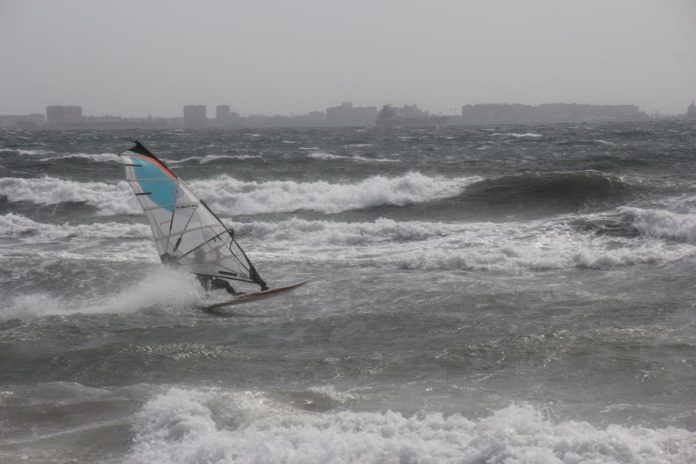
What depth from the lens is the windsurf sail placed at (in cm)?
1006

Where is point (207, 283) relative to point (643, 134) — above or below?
below

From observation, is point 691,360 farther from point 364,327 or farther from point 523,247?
point 523,247

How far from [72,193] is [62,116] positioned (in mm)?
104168

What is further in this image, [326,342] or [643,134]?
[643,134]

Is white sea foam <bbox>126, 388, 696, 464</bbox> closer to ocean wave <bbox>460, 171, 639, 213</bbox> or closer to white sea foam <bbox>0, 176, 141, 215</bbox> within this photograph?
ocean wave <bbox>460, 171, 639, 213</bbox>

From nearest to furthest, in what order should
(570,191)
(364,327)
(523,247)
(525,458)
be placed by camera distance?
(525,458)
(364,327)
(523,247)
(570,191)

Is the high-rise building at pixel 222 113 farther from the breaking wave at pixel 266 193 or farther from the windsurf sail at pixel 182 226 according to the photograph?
the windsurf sail at pixel 182 226

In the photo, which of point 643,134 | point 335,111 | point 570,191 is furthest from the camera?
point 335,111

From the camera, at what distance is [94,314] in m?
9.59

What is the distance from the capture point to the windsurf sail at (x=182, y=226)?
10.1 metres

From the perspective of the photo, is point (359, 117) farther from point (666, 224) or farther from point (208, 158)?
point (666, 224)

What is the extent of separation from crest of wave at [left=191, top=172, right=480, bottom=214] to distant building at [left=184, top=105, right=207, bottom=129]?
100683 mm

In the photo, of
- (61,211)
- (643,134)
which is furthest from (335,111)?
(61,211)

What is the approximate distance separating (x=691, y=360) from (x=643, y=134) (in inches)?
1505
